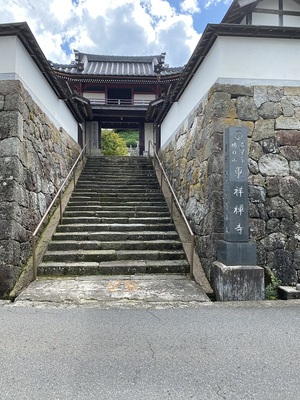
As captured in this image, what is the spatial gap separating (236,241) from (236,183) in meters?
0.89

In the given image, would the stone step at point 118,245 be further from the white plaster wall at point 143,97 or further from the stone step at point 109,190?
the white plaster wall at point 143,97

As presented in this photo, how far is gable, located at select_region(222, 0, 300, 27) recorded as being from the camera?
6117 mm

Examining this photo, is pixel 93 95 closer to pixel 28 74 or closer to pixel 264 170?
pixel 28 74

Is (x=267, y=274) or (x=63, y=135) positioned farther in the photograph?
(x=63, y=135)

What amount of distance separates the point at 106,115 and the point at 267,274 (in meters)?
13.1

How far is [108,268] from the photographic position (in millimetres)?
5105

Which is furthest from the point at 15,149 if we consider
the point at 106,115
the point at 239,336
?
the point at 106,115

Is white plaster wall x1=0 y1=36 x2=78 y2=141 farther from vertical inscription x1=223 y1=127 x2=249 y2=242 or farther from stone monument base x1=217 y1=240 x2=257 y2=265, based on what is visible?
stone monument base x1=217 y1=240 x2=257 y2=265

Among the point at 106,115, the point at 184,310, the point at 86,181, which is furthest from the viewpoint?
the point at 106,115

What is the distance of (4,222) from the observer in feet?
14.8

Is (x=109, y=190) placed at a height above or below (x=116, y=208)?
above

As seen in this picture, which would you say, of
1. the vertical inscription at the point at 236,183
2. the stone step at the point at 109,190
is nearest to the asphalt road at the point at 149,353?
the vertical inscription at the point at 236,183

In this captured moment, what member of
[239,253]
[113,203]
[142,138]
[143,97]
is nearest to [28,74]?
[113,203]

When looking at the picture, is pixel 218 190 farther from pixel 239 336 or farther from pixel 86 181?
pixel 86 181
